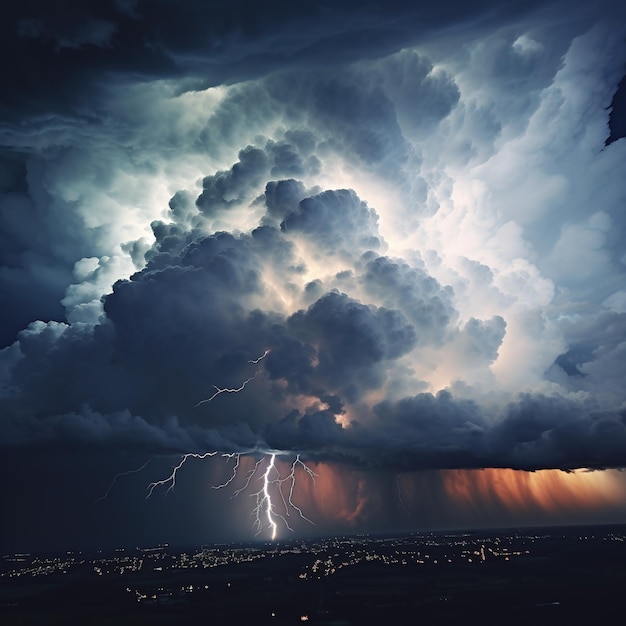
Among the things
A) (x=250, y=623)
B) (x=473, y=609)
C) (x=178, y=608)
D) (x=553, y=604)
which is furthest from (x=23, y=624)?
(x=553, y=604)

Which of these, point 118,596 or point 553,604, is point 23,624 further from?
point 553,604

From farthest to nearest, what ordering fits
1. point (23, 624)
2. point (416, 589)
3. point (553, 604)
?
point (416, 589), point (553, 604), point (23, 624)

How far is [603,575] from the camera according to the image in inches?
7475

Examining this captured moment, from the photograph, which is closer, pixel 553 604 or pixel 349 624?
pixel 349 624

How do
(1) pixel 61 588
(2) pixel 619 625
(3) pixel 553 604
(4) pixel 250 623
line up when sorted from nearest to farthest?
Result: (2) pixel 619 625, (4) pixel 250 623, (3) pixel 553 604, (1) pixel 61 588

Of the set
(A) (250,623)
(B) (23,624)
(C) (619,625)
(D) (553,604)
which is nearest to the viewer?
(C) (619,625)

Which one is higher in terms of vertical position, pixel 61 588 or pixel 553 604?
pixel 61 588

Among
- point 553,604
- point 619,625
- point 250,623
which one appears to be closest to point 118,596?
point 250,623

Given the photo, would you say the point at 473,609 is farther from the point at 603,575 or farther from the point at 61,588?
the point at 61,588

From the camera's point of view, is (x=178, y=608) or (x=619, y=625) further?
(x=178, y=608)

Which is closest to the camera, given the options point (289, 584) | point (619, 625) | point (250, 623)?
point (619, 625)

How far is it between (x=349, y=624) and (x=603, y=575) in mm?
136515

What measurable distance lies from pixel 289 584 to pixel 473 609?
8112 centimetres

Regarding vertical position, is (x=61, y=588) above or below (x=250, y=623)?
above
